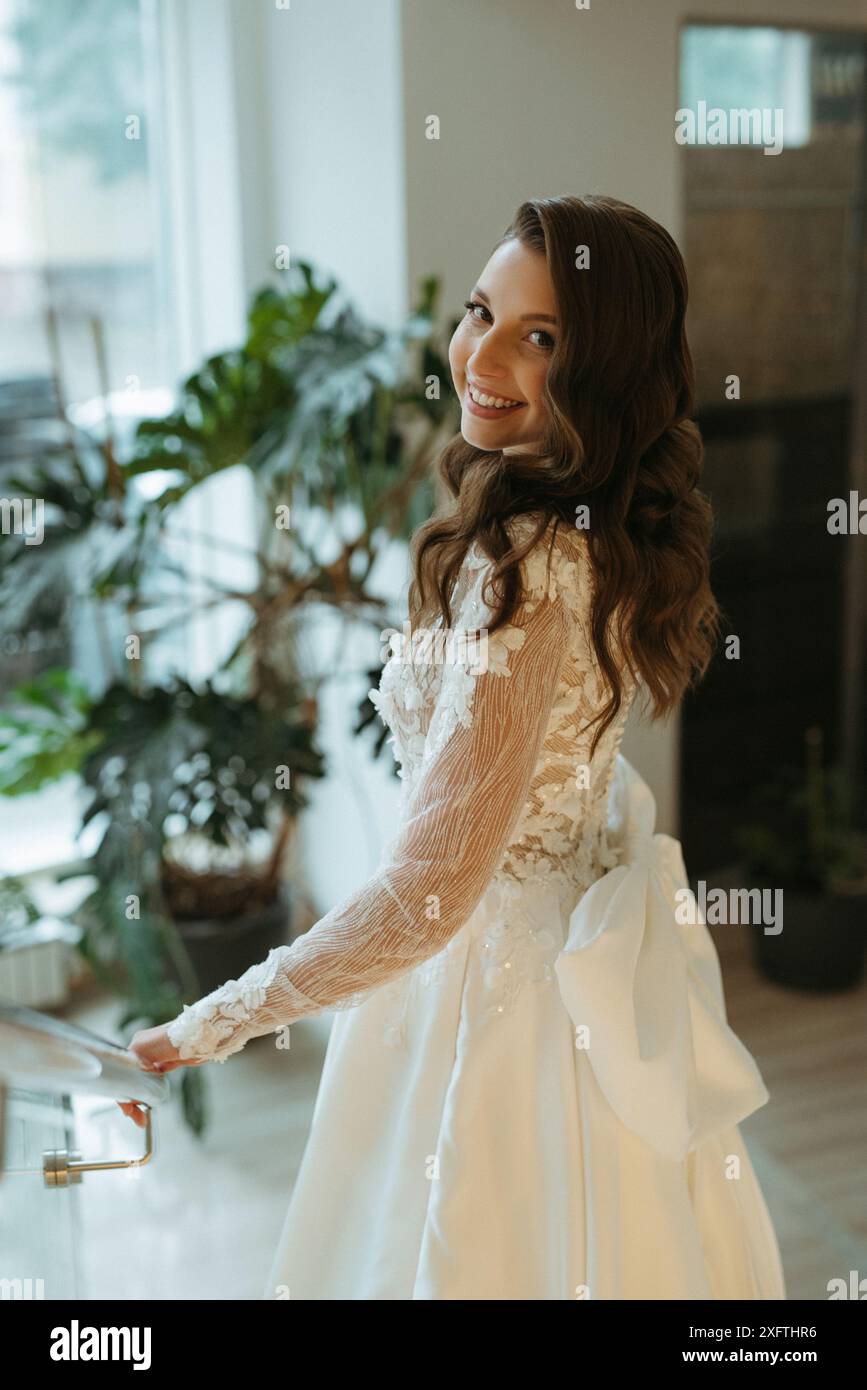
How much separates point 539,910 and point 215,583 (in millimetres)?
1360

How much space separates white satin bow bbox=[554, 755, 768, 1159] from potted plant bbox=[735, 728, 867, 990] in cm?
181

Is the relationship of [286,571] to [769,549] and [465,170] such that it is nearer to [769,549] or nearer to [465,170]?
[465,170]

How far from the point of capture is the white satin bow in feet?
4.57

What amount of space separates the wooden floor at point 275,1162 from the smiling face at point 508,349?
1453 millimetres

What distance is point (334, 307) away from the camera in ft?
9.56

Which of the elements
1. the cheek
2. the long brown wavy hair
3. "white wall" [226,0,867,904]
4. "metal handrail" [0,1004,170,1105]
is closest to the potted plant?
"white wall" [226,0,867,904]

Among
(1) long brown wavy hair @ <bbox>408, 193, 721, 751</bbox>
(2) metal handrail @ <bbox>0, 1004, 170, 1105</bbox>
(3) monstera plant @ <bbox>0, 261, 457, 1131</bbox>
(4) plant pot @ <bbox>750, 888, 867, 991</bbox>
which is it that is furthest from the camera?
(4) plant pot @ <bbox>750, 888, 867, 991</bbox>

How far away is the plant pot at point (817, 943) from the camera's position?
329 cm

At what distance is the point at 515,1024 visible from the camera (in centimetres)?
146

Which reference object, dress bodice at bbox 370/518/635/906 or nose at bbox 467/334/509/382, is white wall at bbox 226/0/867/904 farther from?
nose at bbox 467/334/509/382

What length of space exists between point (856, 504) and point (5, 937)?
2.48m

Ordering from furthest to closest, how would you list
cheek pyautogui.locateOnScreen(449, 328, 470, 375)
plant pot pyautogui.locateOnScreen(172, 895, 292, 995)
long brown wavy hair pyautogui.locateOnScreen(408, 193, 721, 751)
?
plant pot pyautogui.locateOnScreen(172, 895, 292, 995), cheek pyautogui.locateOnScreen(449, 328, 470, 375), long brown wavy hair pyautogui.locateOnScreen(408, 193, 721, 751)

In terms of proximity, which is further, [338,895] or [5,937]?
[338,895]
